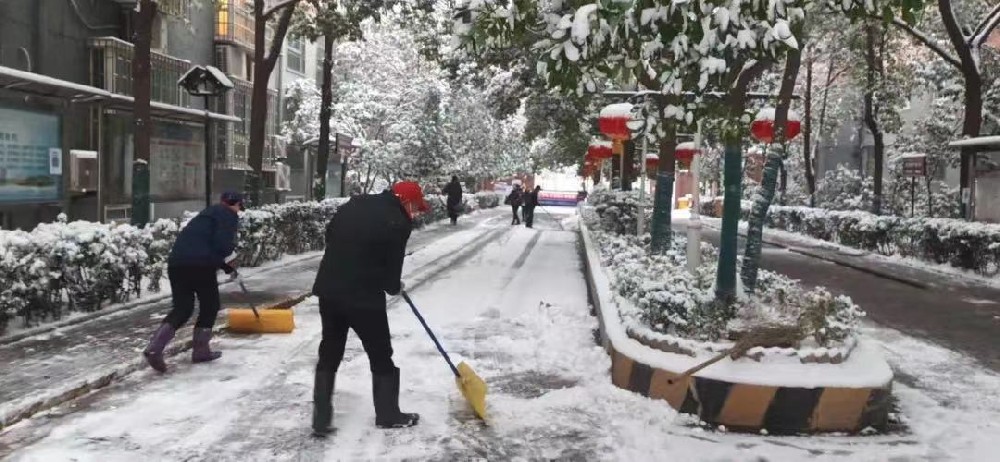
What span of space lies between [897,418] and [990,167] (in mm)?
14764

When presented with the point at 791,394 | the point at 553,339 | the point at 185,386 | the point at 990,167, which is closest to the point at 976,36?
the point at 990,167

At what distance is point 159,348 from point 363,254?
252cm

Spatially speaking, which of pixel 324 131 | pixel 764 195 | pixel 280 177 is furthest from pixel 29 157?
pixel 280 177

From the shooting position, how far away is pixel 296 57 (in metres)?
32.9

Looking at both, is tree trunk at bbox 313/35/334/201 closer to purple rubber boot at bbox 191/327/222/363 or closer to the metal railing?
the metal railing

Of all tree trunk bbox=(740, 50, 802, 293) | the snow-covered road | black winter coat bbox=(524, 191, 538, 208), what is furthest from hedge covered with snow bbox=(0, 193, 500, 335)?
black winter coat bbox=(524, 191, 538, 208)

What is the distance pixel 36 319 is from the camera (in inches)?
317

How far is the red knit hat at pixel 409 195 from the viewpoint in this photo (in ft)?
16.7

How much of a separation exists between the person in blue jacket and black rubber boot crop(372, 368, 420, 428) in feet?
7.14

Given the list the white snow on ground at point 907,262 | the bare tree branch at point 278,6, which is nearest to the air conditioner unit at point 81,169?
the bare tree branch at point 278,6

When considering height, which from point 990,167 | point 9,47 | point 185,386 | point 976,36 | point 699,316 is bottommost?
point 185,386

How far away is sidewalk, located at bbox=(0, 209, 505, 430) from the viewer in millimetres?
5570

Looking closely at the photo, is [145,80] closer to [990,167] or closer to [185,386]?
[185,386]

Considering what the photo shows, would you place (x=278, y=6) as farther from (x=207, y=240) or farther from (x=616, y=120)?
(x=207, y=240)
